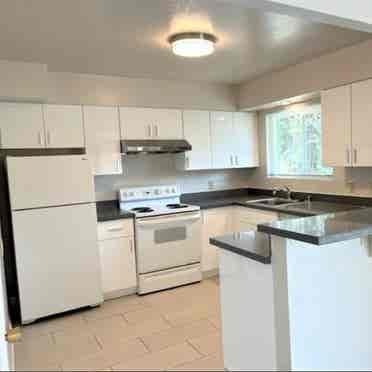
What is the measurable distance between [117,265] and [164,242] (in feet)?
1.81

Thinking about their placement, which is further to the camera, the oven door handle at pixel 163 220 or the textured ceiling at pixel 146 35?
the oven door handle at pixel 163 220

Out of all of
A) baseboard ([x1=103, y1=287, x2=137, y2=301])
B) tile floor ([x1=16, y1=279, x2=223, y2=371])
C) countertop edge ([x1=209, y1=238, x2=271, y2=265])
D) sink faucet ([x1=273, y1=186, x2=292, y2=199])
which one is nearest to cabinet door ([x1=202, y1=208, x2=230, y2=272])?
tile floor ([x1=16, y1=279, x2=223, y2=371])

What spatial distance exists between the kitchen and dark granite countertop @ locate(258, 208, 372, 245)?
0.01m

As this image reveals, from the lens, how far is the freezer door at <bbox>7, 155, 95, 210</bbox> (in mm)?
2885

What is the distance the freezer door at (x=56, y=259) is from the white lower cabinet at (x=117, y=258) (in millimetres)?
147

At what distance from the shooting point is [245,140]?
4441 millimetres

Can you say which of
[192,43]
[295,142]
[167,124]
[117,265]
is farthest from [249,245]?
[295,142]

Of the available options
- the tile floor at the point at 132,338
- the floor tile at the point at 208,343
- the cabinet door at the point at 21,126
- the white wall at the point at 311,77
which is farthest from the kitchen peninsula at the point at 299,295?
the cabinet door at the point at 21,126

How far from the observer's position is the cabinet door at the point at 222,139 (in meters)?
4.19

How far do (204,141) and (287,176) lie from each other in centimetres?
117

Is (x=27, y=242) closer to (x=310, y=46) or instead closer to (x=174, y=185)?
(x=174, y=185)

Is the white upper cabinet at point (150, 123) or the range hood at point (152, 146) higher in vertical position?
the white upper cabinet at point (150, 123)

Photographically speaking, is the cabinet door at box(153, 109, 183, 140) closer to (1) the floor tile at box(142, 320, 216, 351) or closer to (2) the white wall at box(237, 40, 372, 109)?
(2) the white wall at box(237, 40, 372, 109)

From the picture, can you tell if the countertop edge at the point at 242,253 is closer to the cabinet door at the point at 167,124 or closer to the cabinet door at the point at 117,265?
the cabinet door at the point at 117,265
